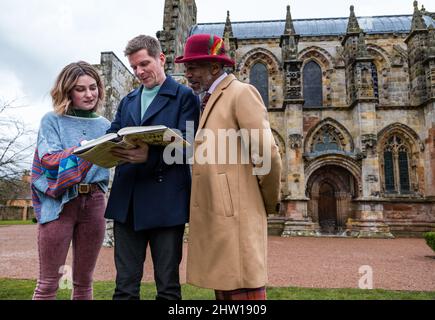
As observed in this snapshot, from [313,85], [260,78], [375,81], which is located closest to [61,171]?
[260,78]

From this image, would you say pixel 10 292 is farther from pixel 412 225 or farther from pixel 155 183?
pixel 412 225

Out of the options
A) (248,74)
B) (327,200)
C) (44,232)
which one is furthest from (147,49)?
(248,74)

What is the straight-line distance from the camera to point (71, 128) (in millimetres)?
2500

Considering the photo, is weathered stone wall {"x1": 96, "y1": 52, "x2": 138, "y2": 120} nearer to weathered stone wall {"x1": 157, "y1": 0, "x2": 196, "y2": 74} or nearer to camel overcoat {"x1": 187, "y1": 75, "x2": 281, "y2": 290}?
weathered stone wall {"x1": 157, "y1": 0, "x2": 196, "y2": 74}

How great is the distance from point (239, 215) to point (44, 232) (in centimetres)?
135

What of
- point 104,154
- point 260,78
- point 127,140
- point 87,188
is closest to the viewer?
point 127,140

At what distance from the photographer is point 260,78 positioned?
20531 mm

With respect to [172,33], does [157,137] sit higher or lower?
lower

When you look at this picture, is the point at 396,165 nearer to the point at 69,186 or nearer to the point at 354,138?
the point at 354,138

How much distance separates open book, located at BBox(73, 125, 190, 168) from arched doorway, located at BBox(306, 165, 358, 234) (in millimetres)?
15968

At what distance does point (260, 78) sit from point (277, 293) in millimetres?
17219

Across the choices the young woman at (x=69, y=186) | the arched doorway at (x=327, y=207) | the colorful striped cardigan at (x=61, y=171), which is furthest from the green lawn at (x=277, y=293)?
the arched doorway at (x=327, y=207)

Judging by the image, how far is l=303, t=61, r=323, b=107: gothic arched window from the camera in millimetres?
19922

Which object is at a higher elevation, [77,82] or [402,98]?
[402,98]
